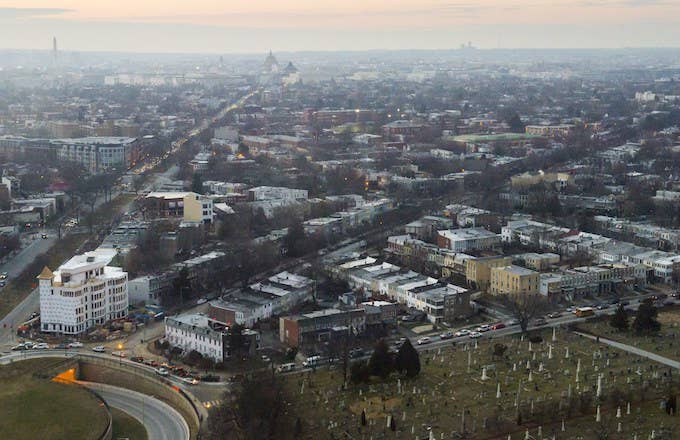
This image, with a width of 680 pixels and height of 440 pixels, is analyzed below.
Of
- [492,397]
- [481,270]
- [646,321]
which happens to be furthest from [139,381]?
[646,321]

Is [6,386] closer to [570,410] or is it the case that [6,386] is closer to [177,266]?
[177,266]

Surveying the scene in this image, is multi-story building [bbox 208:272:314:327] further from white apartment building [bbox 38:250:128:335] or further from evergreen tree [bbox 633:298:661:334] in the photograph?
evergreen tree [bbox 633:298:661:334]

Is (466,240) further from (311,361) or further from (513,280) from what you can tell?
(311,361)

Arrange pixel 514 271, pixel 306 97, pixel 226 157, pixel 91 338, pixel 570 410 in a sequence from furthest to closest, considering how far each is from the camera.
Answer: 1. pixel 306 97
2. pixel 226 157
3. pixel 514 271
4. pixel 91 338
5. pixel 570 410

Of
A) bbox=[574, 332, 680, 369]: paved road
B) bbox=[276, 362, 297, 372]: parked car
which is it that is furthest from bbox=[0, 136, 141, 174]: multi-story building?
bbox=[574, 332, 680, 369]: paved road

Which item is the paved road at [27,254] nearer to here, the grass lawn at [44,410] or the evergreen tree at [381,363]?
the grass lawn at [44,410]

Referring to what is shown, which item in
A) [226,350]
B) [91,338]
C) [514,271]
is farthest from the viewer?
[514,271]

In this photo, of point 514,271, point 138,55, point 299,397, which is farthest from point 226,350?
point 138,55
